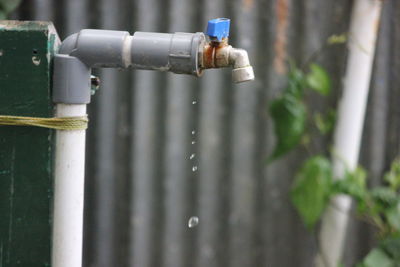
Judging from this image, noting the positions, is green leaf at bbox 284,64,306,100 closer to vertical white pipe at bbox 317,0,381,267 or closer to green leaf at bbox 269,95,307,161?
green leaf at bbox 269,95,307,161

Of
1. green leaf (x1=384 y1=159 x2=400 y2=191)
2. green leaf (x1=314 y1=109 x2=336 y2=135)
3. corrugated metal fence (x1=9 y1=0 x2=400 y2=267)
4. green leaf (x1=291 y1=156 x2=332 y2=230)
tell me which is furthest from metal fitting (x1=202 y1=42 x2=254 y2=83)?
green leaf (x1=384 y1=159 x2=400 y2=191)

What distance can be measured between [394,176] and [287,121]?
685 mm

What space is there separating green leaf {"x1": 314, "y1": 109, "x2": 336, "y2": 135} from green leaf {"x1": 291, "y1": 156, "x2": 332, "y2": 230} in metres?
0.20

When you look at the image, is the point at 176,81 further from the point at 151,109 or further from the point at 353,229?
the point at 353,229

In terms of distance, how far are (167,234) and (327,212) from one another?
0.83m

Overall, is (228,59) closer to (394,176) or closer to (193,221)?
(193,221)

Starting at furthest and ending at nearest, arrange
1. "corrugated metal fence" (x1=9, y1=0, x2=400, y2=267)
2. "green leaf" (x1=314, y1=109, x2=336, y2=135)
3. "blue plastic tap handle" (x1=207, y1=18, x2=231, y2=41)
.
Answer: "green leaf" (x1=314, y1=109, x2=336, y2=135), "corrugated metal fence" (x1=9, y1=0, x2=400, y2=267), "blue plastic tap handle" (x1=207, y1=18, x2=231, y2=41)

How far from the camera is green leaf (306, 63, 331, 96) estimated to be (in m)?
2.90

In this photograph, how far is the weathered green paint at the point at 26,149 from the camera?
5.00 ft

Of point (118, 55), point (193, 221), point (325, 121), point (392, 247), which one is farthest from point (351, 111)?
point (118, 55)

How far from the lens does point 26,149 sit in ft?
5.15

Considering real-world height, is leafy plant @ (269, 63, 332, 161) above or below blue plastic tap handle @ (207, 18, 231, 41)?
below

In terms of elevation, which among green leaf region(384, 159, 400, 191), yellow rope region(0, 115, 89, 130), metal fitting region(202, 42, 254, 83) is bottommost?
green leaf region(384, 159, 400, 191)

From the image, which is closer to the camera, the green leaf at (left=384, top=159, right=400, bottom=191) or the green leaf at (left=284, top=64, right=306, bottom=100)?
the green leaf at (left=284, top=64, right=306, bottom=100)
